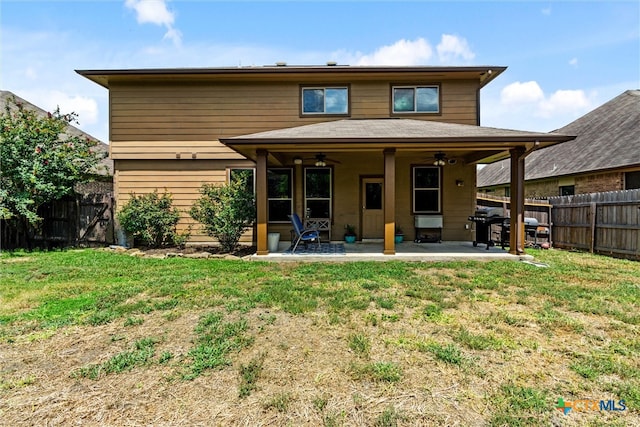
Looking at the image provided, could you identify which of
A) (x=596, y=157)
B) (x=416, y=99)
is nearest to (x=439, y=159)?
(x=416, y=99)

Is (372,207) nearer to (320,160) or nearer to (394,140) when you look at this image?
(320,160)

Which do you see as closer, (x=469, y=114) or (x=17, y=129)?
(x=17, y=129)

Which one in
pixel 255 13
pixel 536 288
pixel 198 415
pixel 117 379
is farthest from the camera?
pixel 255 13

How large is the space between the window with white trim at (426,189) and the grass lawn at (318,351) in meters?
4.45

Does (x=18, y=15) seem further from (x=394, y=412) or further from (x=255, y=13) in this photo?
(x=394, y=412)

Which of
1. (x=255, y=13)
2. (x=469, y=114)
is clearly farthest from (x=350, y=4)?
(x=469, y=114)

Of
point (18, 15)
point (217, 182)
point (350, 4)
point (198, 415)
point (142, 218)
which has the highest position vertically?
point (350, 4)

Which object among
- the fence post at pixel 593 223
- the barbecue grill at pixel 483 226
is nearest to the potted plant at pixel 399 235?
the barbecue grill at pixel 483 226

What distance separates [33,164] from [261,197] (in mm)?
5820

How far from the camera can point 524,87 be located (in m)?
24.7

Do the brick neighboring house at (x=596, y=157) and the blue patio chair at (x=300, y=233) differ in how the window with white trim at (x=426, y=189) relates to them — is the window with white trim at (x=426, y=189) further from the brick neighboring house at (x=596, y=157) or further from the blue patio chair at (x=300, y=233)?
the brick neighboring house at (x=596, y=157)

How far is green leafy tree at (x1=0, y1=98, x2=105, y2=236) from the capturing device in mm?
7664

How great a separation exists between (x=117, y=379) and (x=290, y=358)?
4.20 feet

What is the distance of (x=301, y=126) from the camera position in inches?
352
